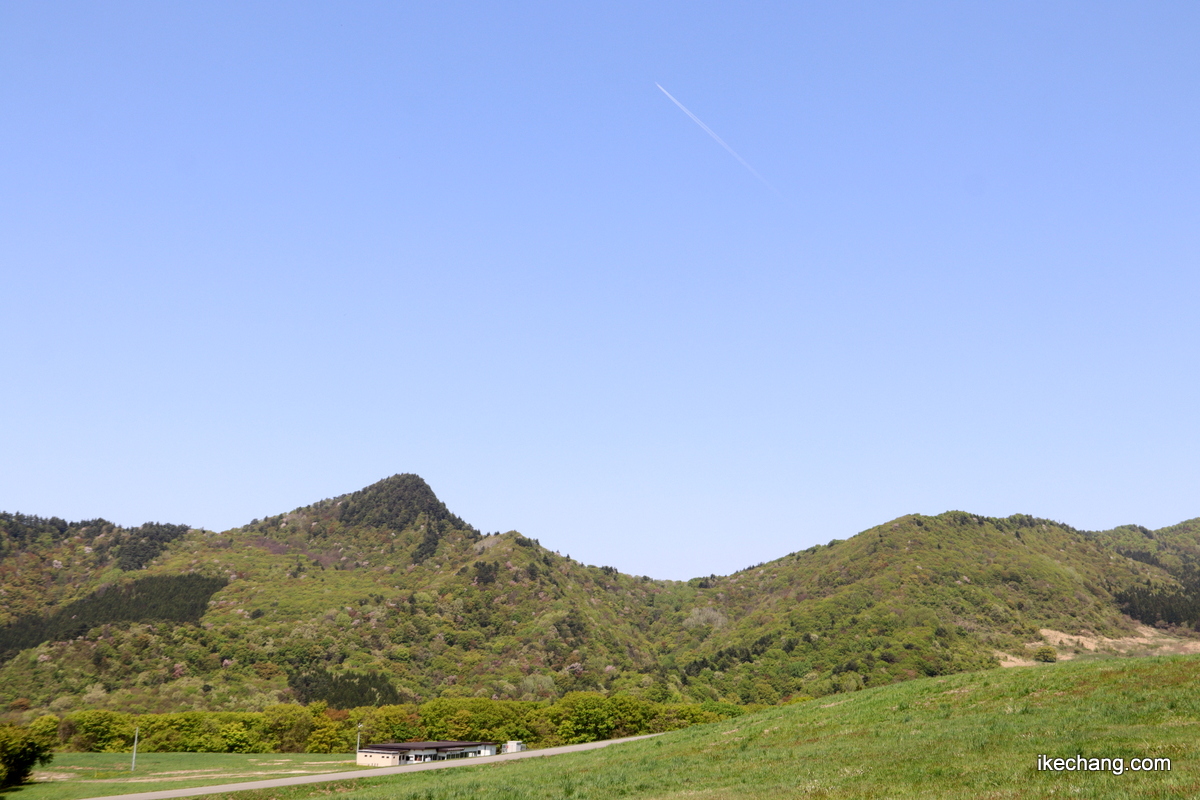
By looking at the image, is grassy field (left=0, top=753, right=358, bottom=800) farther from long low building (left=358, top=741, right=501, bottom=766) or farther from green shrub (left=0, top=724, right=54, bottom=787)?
long low building (left=358, top=741, right=501, bottom=766)

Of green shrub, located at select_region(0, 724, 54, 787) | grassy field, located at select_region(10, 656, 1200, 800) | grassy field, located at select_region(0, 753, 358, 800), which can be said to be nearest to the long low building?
grassy field, located at select_region(0, 753, 358, 800)

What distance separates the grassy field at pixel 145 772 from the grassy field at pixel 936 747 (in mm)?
41553

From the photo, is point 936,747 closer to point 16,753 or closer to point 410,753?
point 410,753

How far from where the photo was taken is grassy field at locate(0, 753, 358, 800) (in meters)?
72.4

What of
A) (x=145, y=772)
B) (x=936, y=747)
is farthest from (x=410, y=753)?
(x=936, y=747)

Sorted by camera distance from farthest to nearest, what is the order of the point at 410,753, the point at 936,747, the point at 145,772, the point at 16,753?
the point at 410,753
the point at 145,772
the point at 16,753
the point at 936,747

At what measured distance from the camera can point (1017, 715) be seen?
128ft

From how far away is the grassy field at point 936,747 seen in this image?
2542 cm

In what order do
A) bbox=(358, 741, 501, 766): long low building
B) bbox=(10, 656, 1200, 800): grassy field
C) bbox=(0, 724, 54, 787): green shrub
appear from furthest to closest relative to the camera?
bbox=(358, 741, 501, 766): long low building < bbox=(0, 724, 54, 787): green shrub < bbox=(10, 656, 1200, 800): grassy field

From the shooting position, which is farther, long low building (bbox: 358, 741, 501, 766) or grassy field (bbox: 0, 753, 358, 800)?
long low building (bbox: 358, 741, 501, 766)

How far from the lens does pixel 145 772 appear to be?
8994 cm

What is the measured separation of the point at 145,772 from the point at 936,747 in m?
95.8

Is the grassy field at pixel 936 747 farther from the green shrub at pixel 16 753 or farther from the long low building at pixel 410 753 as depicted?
the green shrub at pixel 16 753

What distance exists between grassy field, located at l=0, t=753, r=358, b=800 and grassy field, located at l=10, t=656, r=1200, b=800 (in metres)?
41.6
